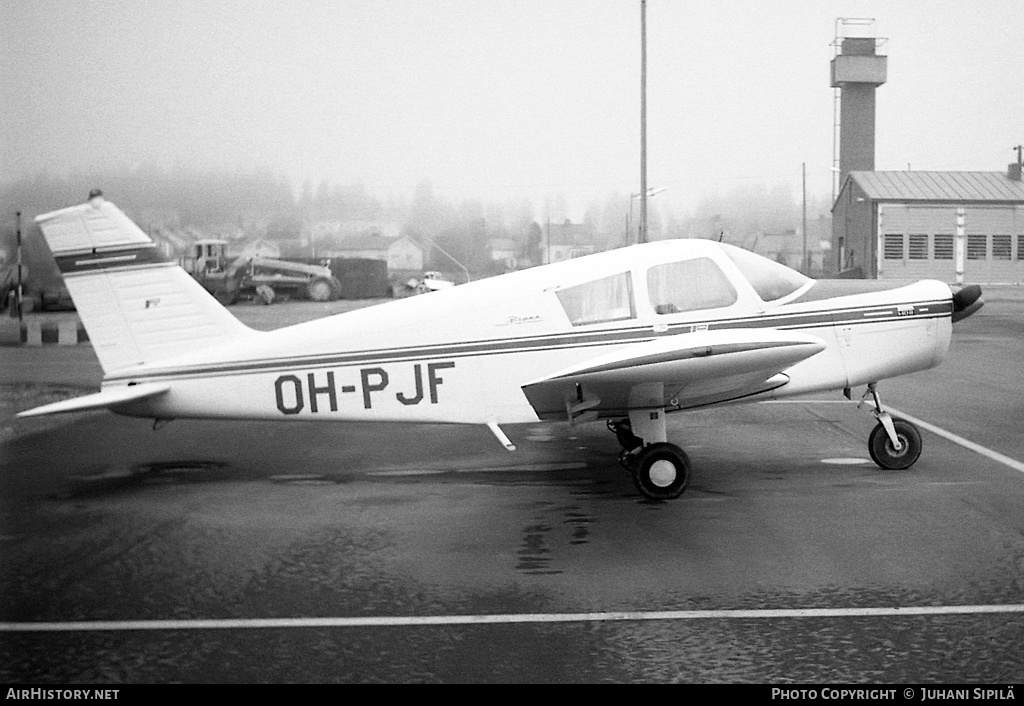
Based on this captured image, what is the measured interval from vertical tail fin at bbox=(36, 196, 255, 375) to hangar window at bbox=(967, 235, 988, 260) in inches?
292

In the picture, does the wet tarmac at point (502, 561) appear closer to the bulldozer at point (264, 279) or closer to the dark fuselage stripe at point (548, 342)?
the dark fuselage stripe at point (548, 342)

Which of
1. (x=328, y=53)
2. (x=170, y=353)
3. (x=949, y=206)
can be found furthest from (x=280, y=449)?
(x=949, y=206)

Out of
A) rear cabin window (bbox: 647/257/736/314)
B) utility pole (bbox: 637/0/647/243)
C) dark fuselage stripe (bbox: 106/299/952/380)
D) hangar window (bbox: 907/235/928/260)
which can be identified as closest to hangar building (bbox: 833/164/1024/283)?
hangar window (bbox: 907/235/928/260)

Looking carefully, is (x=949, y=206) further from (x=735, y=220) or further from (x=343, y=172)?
(x=343, y=172)

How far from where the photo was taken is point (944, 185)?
10.9m

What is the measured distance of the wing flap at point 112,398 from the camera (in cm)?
630

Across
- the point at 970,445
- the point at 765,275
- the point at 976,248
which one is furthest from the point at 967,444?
the point at 765,275

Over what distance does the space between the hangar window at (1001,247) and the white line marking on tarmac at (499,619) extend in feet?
22.1

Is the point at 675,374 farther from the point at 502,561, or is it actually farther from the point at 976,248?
the point at 976,248

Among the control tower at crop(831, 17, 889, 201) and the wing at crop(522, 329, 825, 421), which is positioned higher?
the control tower at crop(831, 17, 889, 201)

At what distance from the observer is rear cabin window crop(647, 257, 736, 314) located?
690cm

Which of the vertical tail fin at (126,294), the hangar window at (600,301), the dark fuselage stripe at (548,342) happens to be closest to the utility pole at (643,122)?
the hangar window at (600,301)

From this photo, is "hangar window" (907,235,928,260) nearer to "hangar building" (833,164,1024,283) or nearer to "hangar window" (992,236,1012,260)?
"hangar building" (833,164,1024,283)

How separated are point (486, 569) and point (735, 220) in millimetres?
5861
